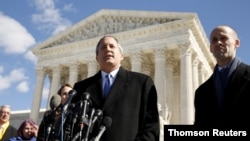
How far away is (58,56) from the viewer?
39.9 metres

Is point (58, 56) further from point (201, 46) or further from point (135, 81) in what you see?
point (135, 81)

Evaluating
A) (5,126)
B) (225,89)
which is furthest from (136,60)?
(225,89)

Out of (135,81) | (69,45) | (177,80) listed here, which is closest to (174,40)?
(177,80)

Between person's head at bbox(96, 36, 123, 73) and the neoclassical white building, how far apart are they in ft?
79.7

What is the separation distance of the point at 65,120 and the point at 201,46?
3373 cm

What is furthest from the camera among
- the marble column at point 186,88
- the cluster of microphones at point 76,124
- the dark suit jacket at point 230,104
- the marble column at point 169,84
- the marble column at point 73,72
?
the marble column at point 73,72

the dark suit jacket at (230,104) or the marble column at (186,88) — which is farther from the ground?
the marble column at (186,88)

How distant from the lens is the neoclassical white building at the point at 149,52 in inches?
1212

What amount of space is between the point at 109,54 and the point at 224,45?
1.57 metres

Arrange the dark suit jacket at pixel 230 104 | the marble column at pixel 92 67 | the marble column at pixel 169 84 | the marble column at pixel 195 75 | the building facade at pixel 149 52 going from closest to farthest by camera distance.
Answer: the dark suit jacket at pixel 230 104
the building facade at pixel 149 52
the marble column at pixel 195 75
the marble column at pixel 169 84
the marble column at pixel 92 67

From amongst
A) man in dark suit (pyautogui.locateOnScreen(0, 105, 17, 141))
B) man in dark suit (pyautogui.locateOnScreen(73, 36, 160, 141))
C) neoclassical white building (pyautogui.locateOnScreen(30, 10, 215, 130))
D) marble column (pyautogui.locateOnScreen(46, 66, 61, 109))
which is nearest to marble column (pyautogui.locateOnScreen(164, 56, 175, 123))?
neoclassical white building (pyautogui.locateOnScreen(30, 10, 215, 130))

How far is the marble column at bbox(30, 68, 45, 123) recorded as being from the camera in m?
37.1

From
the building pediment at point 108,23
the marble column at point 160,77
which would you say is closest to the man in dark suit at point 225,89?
the marble column at point 160,77

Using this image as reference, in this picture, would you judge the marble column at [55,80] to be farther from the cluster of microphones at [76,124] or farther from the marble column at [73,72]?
the cluster of microphones at [76,124]
